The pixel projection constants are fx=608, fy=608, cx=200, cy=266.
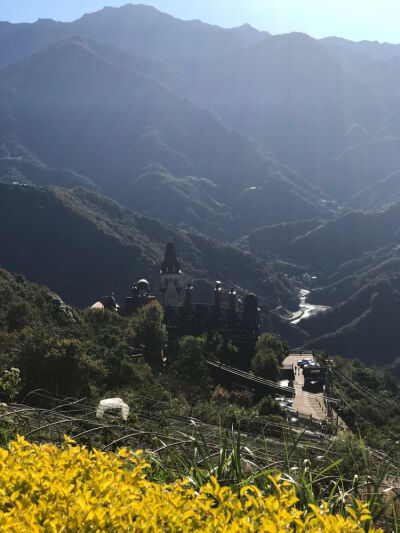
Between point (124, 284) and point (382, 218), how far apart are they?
309ft

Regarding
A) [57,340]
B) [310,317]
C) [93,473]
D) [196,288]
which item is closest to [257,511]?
[93,473]

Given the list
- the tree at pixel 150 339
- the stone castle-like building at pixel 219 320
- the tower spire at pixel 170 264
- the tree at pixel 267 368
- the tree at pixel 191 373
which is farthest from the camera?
the tower spire at pixel 170 264

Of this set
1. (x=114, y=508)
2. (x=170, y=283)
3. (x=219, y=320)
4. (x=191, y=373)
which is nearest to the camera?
(x=114, y=508)

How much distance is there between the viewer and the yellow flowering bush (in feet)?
10.7

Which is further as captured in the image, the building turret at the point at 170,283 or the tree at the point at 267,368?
the building turret at the point at 170,283

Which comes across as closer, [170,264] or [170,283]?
[170,283]

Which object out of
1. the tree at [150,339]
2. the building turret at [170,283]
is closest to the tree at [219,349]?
the tree at [150,339]

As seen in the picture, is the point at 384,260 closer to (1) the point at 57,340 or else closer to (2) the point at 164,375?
(2) the point at 164,375

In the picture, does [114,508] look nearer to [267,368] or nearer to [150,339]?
[267,368]

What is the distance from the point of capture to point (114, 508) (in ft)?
11.0

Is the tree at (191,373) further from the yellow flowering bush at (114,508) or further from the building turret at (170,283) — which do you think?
the building turret at (170,283)

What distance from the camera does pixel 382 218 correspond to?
17425cm

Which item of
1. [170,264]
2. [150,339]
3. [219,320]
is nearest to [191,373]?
[150,339]

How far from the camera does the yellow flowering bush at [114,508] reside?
3258mm
